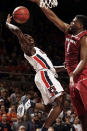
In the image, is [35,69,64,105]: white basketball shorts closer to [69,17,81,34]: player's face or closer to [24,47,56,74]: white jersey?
[24,47,56,74]: white jersey

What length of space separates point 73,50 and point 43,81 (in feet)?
4.93

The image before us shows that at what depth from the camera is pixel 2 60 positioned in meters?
13.5

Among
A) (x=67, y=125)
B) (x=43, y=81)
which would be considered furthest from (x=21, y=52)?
(x=43, y=81)

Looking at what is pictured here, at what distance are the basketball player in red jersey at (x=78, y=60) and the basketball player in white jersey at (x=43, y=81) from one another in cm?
113

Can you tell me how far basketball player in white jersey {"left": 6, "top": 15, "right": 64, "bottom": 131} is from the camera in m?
6.07

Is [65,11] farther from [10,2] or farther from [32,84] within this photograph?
[32,84]

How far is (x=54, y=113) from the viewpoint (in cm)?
584

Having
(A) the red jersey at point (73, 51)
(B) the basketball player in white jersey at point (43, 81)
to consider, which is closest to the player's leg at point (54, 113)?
(B) the basketball player in white jersey at point (43, 81)

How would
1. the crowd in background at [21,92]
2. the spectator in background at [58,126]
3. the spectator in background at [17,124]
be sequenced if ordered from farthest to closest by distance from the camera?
1. the spectator in background at [58,126]
2. the crowd in background at [21,92]
3. the spectator in background at [17,124]

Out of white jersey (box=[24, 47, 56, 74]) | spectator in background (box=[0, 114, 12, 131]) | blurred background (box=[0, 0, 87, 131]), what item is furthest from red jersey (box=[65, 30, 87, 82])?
blurred background (box=[0, 0, 87, 131])

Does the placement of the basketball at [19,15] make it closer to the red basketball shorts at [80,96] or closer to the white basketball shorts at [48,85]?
the white basketball shorts at [48,85]

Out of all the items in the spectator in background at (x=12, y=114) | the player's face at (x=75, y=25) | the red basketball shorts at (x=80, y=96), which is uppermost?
the player's face at (x=75, y=25)

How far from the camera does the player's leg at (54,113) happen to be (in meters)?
5.79

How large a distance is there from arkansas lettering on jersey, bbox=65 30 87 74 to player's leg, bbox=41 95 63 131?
116 cm
